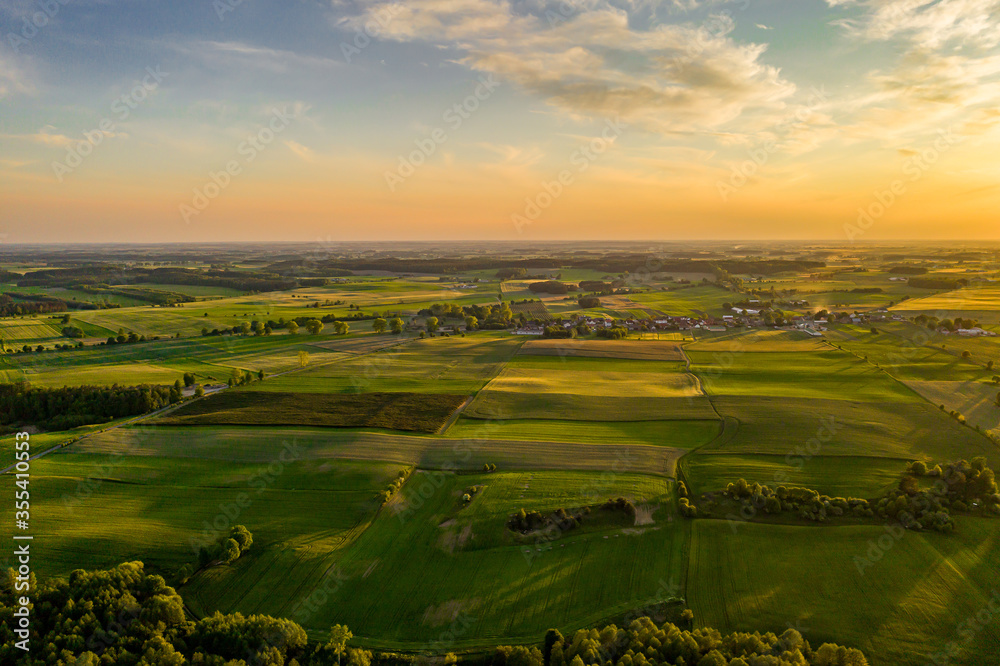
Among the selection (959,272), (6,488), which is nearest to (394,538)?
(6,488)

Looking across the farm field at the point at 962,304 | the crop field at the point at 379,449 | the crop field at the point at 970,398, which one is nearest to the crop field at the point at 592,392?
the crop field at the point at 379,449

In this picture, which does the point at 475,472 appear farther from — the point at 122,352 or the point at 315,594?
the point at 122,352

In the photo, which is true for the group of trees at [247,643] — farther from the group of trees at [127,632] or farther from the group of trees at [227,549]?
the group of trees at [227,549]

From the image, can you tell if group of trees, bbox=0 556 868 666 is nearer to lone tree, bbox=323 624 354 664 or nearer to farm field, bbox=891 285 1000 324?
lone tree, bbox=323 624 354 664

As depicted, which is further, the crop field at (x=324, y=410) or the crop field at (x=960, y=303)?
the crop field at (x=960, y=303)

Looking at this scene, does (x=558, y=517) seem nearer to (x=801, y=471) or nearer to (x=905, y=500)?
(x=801, y=471)
